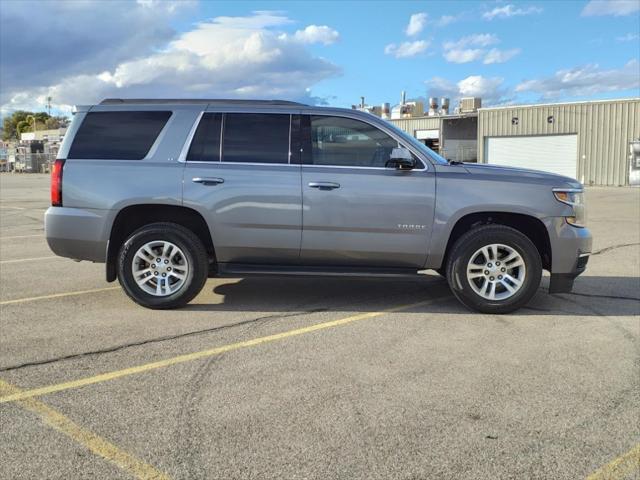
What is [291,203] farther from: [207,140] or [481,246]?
[481,246]

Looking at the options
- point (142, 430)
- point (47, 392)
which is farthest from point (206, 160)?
point (142, 430)

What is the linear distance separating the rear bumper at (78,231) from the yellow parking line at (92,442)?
2.16 metres

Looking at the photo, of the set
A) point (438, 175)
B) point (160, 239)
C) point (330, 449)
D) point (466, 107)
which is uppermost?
point (466, 107)

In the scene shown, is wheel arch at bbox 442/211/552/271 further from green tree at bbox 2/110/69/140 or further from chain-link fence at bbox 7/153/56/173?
green tree at bbox 2/110/69/140

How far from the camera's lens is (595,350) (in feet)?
15.7

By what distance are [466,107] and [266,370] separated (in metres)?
44.9

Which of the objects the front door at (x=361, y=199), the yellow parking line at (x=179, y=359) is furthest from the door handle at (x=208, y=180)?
the yellow parking line at (x=179, y=359)

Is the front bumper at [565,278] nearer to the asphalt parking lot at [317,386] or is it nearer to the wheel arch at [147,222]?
the asphalt parking lot at [317,386]

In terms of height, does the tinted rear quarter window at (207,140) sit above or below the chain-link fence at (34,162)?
below

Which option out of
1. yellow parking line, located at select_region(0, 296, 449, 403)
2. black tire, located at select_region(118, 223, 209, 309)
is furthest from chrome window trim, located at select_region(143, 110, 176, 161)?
yellow parking line, located at select_region(0, 296, 449, 403)

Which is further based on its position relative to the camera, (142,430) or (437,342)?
(437,342)

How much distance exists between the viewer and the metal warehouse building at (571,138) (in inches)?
1307

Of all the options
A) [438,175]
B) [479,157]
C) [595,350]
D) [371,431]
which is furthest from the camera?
[479,157]

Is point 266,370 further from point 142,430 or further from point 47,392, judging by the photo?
point 47,392
